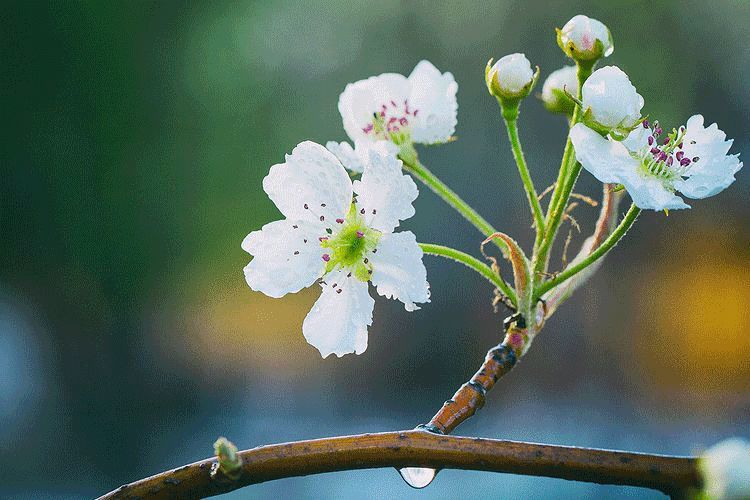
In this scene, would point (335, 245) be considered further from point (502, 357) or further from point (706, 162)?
point (706, 162)

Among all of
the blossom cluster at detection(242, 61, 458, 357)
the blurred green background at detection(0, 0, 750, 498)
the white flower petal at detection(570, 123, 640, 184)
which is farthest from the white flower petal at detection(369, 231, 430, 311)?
the blurred green background at detection(0, 0, 750, 498)

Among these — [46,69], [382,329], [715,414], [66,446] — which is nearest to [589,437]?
[715,414]

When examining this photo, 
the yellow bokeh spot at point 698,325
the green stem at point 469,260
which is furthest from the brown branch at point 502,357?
the yellow bokeh spot at point 698,325

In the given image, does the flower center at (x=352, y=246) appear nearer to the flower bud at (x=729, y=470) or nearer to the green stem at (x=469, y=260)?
the green stem at (x=469, y=260)

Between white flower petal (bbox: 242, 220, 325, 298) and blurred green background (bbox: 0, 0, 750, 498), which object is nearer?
white flower petal (bbox: 242, 220, 325, 298)

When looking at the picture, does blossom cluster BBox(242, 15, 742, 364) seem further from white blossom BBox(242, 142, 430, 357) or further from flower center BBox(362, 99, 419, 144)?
flower center BBox(362, 99, 419, 144)

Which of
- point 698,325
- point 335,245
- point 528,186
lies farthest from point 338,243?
point 698,325

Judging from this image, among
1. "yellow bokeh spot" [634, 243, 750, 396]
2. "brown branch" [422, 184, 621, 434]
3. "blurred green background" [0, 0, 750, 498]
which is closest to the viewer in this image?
"brown branch" [422, 184, 621, 434]
